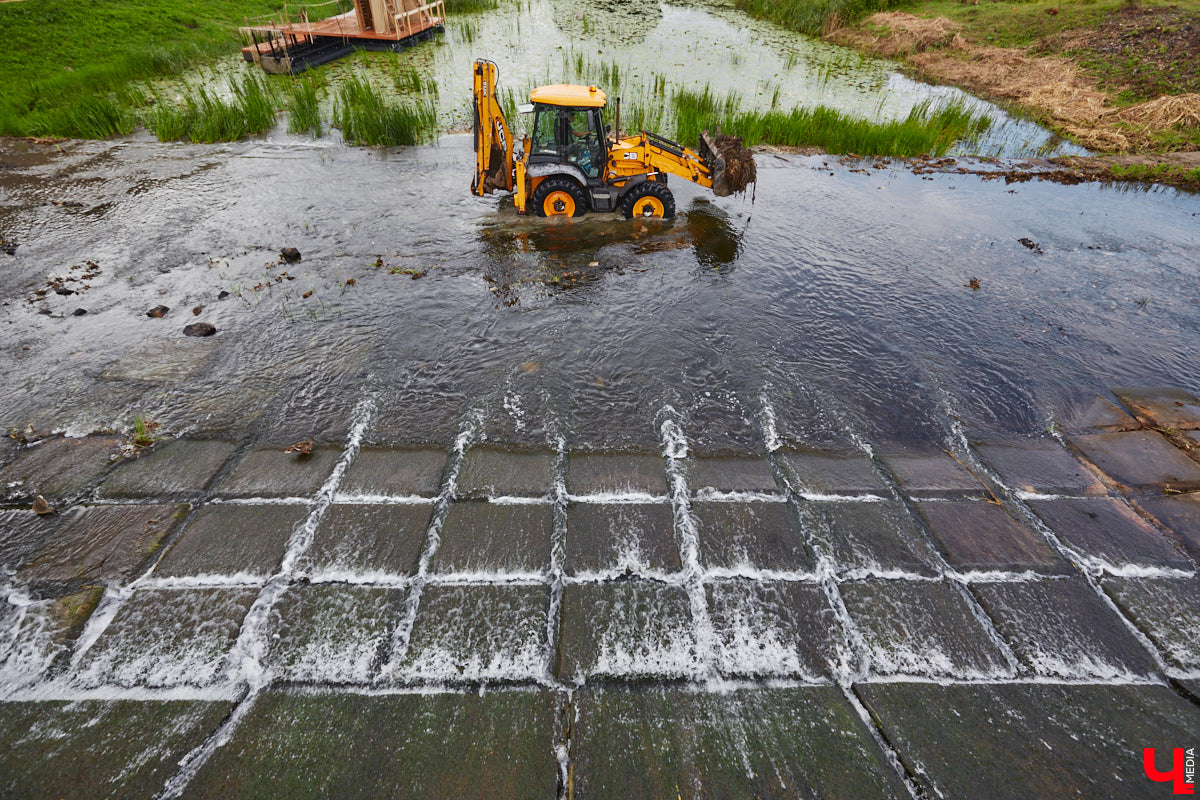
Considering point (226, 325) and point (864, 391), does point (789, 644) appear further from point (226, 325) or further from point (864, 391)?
point (226, 325)

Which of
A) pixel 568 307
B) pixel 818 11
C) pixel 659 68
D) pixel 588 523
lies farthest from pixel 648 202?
pixel 818 11

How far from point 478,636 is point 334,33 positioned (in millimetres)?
22497

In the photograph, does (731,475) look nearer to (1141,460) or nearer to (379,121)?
(1141,460)

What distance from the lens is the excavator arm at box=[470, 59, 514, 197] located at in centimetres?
812

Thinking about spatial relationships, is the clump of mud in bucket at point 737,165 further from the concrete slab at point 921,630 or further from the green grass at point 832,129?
the concrete slab at point 921,630

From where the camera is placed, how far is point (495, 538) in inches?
171

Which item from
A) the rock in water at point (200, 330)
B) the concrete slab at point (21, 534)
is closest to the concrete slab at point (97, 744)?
the concrete slab at point (21, 534)

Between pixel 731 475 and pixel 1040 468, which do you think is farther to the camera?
pixel 1040 468

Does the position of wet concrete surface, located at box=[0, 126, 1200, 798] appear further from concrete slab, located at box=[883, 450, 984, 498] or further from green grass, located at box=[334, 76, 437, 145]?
green grass, located at box=[334, 76, 437, 145]

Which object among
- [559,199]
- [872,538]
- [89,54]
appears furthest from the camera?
[89,54]

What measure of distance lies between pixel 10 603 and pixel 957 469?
26.0ft

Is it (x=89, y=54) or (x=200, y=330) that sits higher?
(x=89, y=54)

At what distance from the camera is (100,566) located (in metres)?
4.05

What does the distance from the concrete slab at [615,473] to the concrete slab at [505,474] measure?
211mm
